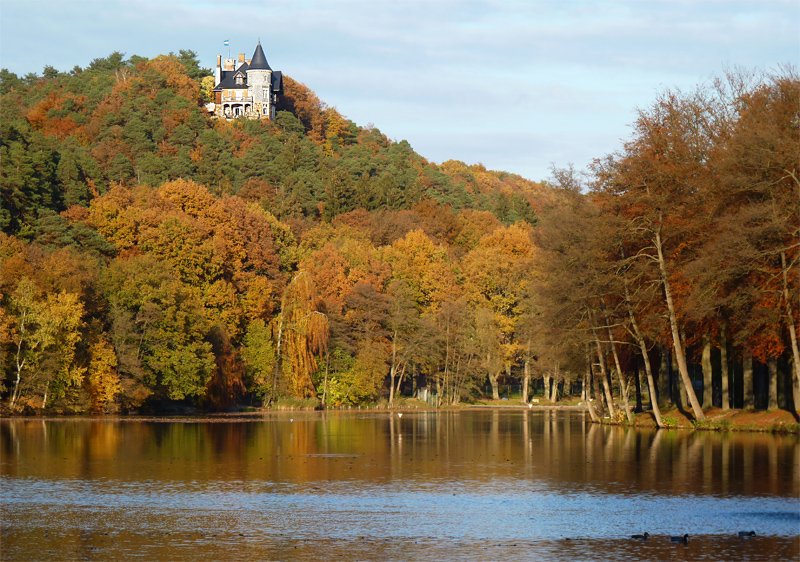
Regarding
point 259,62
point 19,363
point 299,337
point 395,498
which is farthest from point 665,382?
point 259,62

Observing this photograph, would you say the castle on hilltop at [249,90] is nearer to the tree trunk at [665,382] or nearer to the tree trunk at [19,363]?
the tree trunk at [19,363]

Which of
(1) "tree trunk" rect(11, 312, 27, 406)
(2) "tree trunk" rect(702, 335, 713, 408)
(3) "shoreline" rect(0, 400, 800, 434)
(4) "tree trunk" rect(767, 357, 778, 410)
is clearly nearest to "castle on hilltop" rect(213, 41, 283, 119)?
(3) "shoreline" rect(0, 400, 800, 434)

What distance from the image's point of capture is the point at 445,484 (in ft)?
90.4

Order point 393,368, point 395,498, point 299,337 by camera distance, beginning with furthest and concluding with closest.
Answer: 1. point 393,368
2. point 299,337
3. point 395,498

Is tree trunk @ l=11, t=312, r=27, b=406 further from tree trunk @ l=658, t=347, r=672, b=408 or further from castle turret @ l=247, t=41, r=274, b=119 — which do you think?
castle turret @ l=247, t=41, r=274, b=119

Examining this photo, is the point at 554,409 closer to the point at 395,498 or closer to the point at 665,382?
the point at 665,382

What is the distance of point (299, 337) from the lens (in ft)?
244

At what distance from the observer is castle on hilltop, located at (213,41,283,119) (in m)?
172

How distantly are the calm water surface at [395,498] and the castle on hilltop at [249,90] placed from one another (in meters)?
134

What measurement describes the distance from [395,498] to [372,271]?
66648mm

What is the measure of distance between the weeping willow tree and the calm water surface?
30754 mm

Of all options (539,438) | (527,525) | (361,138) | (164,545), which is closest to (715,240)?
(539,438)

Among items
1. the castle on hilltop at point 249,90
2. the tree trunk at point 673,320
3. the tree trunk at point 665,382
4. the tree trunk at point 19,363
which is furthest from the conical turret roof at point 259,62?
the tree trunk at point 673,320

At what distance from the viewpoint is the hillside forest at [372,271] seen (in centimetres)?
4400
